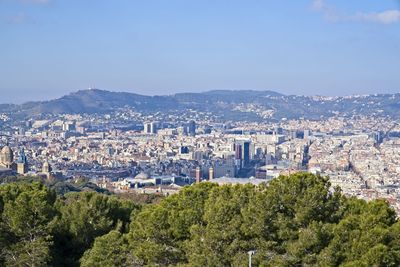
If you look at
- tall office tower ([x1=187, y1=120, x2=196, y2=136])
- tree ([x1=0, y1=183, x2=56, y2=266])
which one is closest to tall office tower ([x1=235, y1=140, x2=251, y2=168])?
tall office tower ([x1=187, y1=120, x2=196, y2=136])

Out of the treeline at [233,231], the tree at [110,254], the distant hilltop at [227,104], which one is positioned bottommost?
the distant hilltop at [227,104]

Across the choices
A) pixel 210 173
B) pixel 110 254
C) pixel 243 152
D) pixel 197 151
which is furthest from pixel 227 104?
pixel 110 254

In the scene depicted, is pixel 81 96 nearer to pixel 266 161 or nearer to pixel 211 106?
pixel 211 106

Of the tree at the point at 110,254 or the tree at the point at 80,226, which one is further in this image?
the tree at the point at 80,226

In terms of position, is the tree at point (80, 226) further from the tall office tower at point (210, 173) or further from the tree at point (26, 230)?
the tall office tower at point (210, 173)

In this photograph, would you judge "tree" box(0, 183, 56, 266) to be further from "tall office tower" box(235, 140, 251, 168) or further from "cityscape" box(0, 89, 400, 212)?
"tall office tower" box(235, 140, 251, 168)

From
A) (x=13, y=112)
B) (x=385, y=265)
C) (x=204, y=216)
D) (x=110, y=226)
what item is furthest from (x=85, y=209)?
(x=13, y=112)

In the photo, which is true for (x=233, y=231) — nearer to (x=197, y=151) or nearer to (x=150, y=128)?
(x=197, y=151)

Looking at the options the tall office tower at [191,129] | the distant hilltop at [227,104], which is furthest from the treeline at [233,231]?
the distant hilltop at [227,104]
